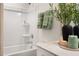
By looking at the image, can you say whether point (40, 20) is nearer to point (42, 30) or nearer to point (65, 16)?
point (42, 30)

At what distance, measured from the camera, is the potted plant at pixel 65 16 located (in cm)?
79

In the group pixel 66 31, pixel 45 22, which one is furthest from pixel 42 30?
pixel 66 31

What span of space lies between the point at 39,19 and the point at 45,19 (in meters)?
0.06

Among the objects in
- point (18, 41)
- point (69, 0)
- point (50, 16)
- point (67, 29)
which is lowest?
point (18, 41)

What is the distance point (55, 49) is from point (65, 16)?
29cm

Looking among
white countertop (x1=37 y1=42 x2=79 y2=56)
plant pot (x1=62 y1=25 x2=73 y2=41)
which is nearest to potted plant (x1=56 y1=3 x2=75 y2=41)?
plant pot (x1=62 y1=25 x2=73 y2=41)

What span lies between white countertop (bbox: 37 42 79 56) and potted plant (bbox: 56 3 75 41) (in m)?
0.12

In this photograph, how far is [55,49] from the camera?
0.76 meters

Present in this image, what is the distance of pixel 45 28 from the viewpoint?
946 millimetres

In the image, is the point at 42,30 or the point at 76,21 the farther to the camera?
the point at 42,30

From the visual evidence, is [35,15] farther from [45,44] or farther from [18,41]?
[18,41]

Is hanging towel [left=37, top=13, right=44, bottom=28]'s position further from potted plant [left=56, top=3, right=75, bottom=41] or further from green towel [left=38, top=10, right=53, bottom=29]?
potted plant [left=56, top=3, right=75, bottom=41]

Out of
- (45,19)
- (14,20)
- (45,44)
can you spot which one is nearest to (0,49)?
(45,44)

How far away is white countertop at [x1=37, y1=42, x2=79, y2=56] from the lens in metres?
0.70
